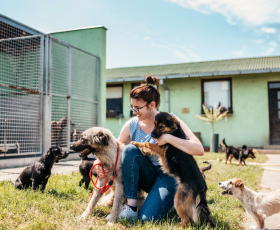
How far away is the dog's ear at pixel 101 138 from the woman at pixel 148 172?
25 centimetres

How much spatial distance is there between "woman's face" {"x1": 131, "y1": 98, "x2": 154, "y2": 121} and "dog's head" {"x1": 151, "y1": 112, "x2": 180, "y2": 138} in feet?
0.99

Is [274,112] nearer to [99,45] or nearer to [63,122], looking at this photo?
[99,45]

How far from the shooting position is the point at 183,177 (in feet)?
7.55

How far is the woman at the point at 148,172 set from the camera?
2418 millimetres

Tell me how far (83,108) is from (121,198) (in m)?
6.19

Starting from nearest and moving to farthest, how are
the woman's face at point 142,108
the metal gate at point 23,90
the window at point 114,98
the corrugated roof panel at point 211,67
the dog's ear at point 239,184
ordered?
the dog's ear at point 239,184 < the woman's face at point 142,108 < the metal gate at point 23,90 < the corrugated roof panel at point 211,67 < the window at point 114,98

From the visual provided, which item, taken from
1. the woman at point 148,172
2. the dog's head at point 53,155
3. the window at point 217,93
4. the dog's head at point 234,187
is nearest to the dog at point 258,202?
the dog's head at point 234,187

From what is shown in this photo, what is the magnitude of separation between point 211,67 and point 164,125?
11.3 metres

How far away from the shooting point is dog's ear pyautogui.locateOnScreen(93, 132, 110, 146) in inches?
104

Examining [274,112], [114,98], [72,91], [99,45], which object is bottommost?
[274,112]

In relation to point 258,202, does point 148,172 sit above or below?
above

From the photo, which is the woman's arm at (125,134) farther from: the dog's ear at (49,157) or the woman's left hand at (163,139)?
the dog's ear at (49,157)

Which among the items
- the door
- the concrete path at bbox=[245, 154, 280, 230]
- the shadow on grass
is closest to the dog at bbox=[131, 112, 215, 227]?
the concrete path at bbox=[245, 154, 280, 230]

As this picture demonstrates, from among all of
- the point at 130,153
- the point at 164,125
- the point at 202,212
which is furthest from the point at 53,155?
the point at 202,212
